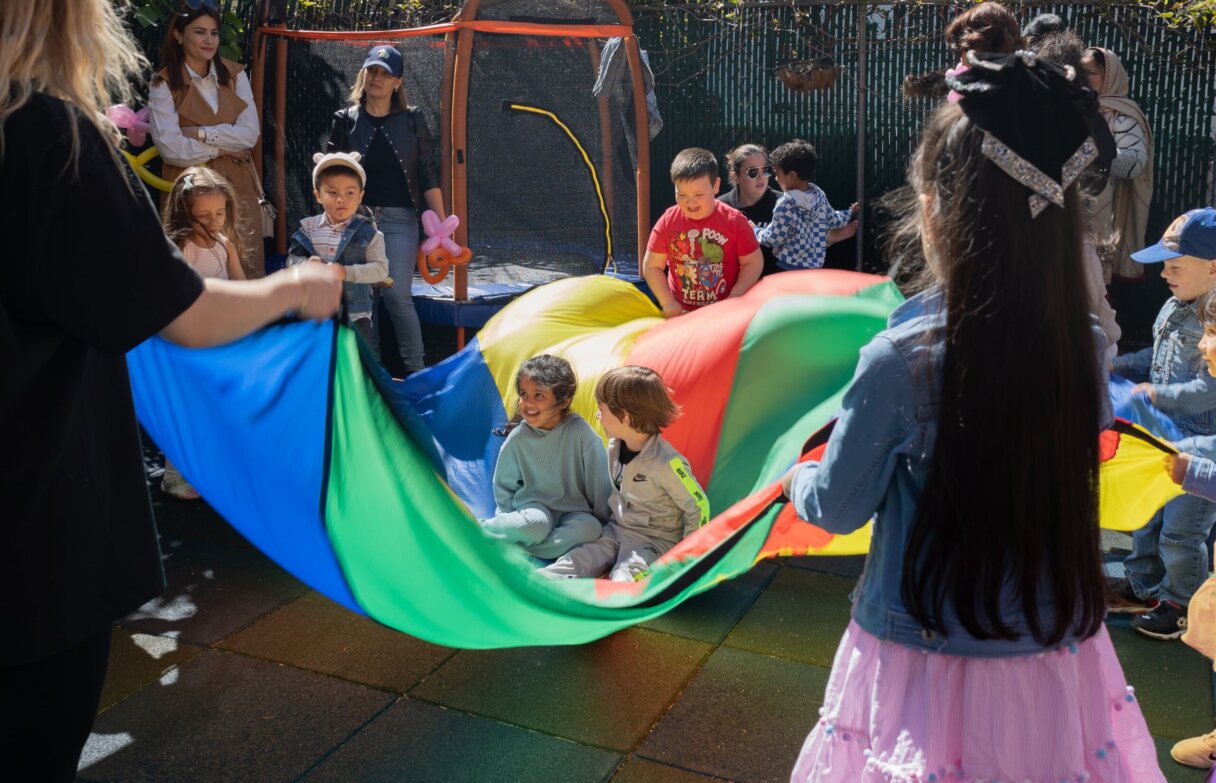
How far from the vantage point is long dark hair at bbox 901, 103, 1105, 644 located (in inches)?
67.8

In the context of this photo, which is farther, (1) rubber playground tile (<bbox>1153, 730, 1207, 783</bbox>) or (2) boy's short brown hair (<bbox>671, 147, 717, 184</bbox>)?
(2) boy's short brown hair (<bbox>671, 147, 717, 184</bbox>)

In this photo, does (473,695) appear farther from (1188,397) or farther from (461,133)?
(461,133)

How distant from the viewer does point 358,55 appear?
7133 millimetres

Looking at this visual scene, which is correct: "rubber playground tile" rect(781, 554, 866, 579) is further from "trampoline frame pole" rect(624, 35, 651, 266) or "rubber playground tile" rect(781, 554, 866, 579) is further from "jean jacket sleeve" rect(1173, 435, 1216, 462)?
"trampoline frame pole" rect(624, 35, 651, 266)

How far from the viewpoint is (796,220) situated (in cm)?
615

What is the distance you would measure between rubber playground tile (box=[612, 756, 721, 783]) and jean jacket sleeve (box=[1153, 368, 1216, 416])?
1666 millimetres

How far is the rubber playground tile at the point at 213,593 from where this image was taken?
3.71m

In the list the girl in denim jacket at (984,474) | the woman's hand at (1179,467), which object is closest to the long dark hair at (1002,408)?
the girl in denim jacket at (984,474)

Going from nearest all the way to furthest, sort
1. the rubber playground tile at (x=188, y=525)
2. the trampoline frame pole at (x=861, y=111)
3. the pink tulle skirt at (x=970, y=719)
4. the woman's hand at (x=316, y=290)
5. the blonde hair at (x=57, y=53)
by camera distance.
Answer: the blonde hair at (x=57, y=53), the pink tulle skirt at (x=970, y=719), the woman's hand at (x=316, y=290), the rubber playground tile at (x=188, y=525), the trampoline frame pole at (x=861, y=111)

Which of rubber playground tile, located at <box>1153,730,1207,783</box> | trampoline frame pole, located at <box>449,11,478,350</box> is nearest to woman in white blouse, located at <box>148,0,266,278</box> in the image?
trampoline frame pole, located at <box>449,11,478,350</box>

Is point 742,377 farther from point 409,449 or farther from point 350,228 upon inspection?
point 350,228

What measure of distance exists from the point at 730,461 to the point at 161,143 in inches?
135

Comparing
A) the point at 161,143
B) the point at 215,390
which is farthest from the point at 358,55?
the point at 215,390

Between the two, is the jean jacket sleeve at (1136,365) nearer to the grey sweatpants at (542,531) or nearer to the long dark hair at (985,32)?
the long dark hair at (985,32)
